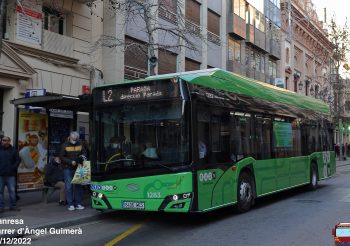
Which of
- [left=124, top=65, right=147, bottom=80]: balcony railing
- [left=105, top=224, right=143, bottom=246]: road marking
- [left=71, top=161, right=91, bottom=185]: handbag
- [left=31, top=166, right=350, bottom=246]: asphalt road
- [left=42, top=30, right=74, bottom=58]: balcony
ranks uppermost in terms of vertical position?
[left=42, top=30, right=74, bottom=58]: balcony

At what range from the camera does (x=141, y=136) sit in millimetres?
9492

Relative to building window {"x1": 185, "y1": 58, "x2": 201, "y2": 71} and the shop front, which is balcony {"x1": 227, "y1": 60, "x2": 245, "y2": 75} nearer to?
building window {"x1": 185, "y1": 58, "x2": 201, "y2": 71}

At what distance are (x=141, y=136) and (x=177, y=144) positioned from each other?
816mm

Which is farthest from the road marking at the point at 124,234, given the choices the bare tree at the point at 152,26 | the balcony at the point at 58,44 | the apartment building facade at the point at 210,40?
the apartment building facade at the point at 210,40

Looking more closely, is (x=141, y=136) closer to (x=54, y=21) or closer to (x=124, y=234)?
(x=124, y=234)

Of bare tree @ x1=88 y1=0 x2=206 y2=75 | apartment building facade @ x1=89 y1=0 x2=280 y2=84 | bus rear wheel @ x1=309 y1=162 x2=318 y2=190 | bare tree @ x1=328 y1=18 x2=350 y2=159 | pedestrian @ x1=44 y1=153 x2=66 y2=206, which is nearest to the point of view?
pedestrian @ x1=44 y1=153 x2=66 y2=206

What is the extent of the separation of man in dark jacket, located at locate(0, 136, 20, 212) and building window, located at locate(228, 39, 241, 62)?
72.5ft

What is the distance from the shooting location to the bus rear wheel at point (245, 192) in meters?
10.9

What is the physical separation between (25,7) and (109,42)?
4419 millimetres

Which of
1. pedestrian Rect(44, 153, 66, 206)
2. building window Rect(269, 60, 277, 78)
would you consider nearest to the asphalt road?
pedestrian Rect(44, 153, 66, 206)

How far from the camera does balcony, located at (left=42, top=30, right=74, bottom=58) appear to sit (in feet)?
53.7

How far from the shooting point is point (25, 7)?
15.5 m

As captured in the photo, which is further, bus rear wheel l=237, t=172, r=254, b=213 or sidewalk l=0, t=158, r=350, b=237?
bus rear wheel l=237, t=172, r=254, b=213

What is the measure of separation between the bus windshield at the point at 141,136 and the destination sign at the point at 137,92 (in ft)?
0.43
